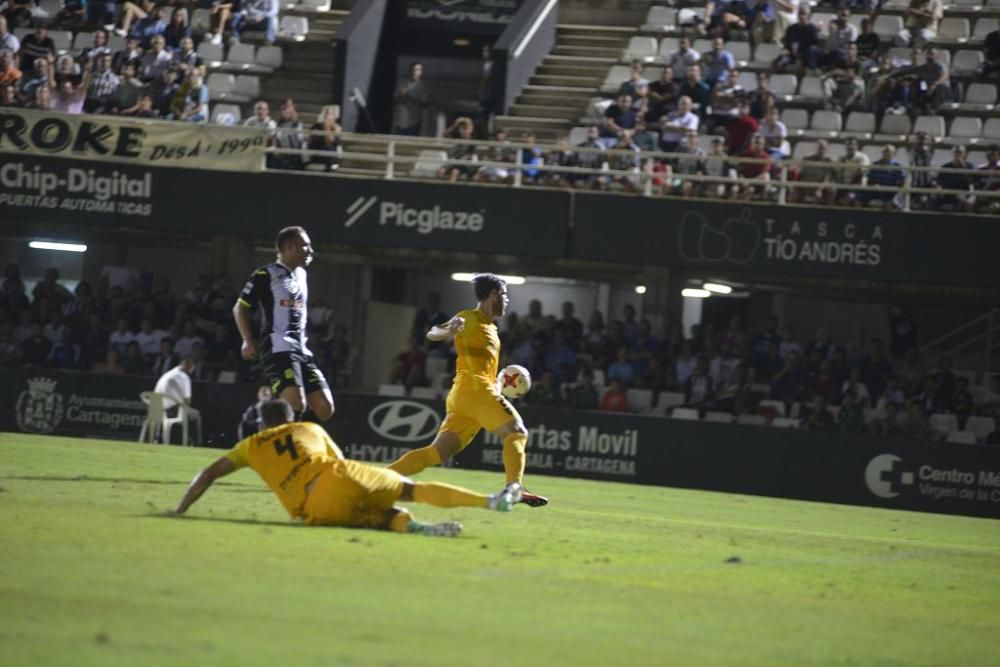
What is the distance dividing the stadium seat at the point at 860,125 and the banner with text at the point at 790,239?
297cm

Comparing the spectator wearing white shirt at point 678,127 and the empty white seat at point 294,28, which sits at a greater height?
→ the empty white seat at point 294,28

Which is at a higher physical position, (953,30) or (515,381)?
(953,30)

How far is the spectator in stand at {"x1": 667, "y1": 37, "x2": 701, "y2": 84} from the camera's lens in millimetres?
29547

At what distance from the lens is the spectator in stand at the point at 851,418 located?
24.8m

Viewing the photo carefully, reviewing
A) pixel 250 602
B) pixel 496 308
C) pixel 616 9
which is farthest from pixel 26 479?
pixel 616 9

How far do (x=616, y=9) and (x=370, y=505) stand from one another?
2578 centimetres

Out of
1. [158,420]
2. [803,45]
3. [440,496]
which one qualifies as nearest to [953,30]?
[803,45]

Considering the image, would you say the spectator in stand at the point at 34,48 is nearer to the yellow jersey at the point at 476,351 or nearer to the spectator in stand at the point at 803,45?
the spectator in stand at the point at 803,45

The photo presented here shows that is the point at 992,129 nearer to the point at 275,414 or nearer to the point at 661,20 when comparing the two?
the point at 661,20

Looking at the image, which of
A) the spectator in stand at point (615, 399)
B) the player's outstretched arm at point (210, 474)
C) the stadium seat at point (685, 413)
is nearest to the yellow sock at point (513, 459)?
the player's outstretched arm at point (210, 474)

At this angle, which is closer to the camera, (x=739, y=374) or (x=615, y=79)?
(x=739, y=374)

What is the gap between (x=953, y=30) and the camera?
30406 mm

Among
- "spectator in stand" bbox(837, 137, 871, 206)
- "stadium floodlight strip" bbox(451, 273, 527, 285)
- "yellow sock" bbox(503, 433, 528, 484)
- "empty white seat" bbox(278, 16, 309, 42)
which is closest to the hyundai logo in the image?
"stadium floodlight strip" bbox(451, 273, 527, 285)

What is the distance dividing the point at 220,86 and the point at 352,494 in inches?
923
